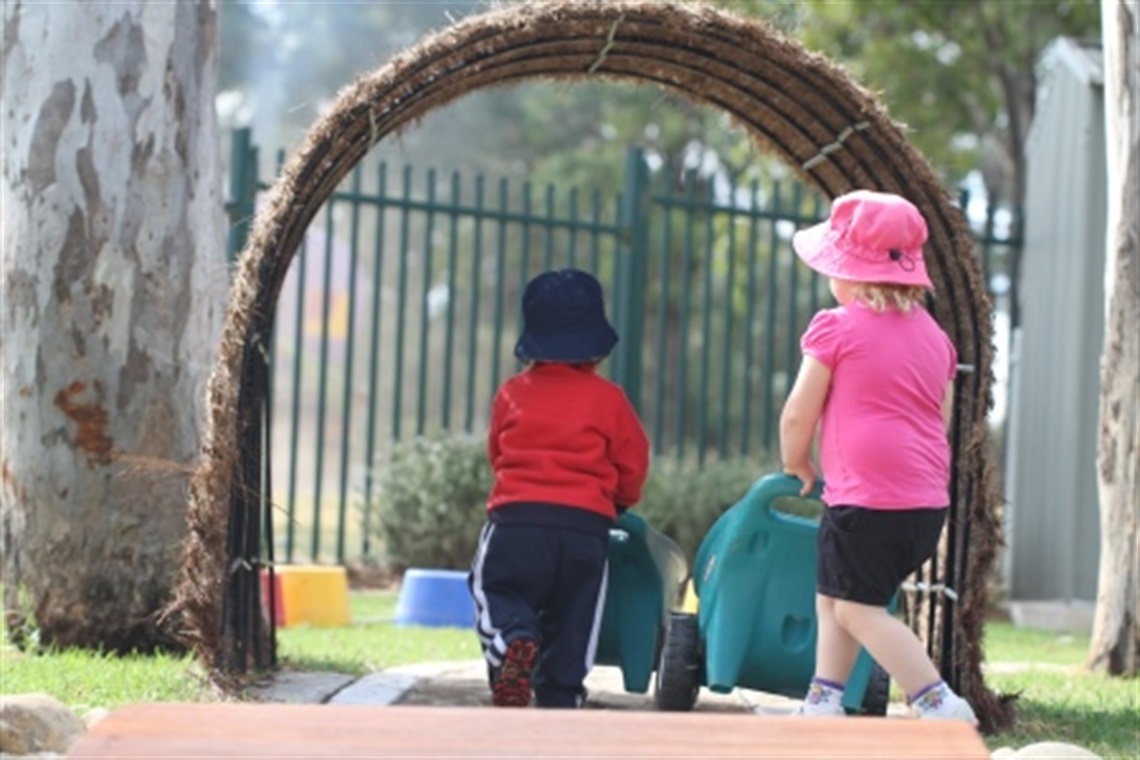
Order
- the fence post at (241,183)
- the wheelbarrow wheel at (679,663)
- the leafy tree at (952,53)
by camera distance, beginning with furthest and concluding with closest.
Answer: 1. the leafy tree at (952,53)
2. the fence post at (241,183)
3. the wheelbarrow wheel at (679,663)

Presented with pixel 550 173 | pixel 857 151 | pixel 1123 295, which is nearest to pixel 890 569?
pixel 857 151

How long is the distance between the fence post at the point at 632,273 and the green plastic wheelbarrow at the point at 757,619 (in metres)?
6.08

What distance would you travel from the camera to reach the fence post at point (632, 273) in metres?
12.6

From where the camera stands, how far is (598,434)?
627cm

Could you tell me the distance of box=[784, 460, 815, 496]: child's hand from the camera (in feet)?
18.4

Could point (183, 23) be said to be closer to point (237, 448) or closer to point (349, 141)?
point (349, 141)

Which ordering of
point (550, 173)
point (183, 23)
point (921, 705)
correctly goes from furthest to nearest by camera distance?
point (550, 173) < point (183, 23) < point (921, 705)

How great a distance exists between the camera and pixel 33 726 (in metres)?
5.07

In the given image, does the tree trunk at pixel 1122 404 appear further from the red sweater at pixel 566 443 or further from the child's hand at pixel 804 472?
the child's hand at pixel 804 472

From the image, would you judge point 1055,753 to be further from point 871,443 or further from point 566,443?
point 566,443

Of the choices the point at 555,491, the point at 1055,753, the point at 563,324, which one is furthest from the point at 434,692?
the point at 1055,753

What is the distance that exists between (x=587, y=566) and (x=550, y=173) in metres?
26.6

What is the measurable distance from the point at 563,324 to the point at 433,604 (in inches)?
154

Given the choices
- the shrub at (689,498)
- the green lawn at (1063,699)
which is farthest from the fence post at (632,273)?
the green lawn at (1063,699)
